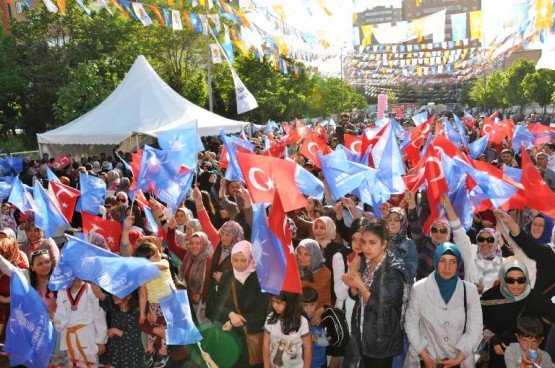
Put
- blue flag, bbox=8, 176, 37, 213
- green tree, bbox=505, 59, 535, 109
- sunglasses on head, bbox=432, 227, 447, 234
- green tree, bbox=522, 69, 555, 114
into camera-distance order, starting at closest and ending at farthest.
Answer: sunglasses on head, bbox=432, 227, 447, 234 < blue flag, bbox=8, 176, 37, 213 < green tree, bbox=522, 69, 555, 114 < green tree, bbox=505, 59, 535, 109

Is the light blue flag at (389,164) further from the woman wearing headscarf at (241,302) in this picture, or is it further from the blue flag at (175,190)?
the woman wearing headscarf at (241,302)

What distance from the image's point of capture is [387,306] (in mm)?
3934

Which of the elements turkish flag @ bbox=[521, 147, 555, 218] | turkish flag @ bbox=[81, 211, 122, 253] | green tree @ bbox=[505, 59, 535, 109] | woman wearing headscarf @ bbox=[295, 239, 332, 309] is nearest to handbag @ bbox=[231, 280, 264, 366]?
woman wearing headscarf @ bbox=[295, 239, 332, 309]

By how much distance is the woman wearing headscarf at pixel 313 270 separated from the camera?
4.77 metres

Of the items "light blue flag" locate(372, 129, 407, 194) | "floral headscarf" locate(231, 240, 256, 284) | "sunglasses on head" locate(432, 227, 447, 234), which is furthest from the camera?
"light blue flag" locate(372, 129, 407, 194)

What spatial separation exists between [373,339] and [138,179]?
4242 millimetres

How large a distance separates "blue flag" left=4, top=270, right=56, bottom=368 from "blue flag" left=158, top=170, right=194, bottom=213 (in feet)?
9.37

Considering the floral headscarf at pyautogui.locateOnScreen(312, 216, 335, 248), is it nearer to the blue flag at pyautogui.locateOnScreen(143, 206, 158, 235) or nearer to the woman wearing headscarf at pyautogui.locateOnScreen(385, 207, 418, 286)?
the woman wearing headscarf at pyautogui.locateOnScreen(385, 207, 418, 286)

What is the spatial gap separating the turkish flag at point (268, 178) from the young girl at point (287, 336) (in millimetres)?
1594

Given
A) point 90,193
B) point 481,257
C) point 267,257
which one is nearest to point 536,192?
point 481,257

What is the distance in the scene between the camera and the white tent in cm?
1677

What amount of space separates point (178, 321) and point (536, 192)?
3.66 meters

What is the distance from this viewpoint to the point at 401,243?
5145 mm

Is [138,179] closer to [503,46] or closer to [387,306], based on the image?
[387,306]
